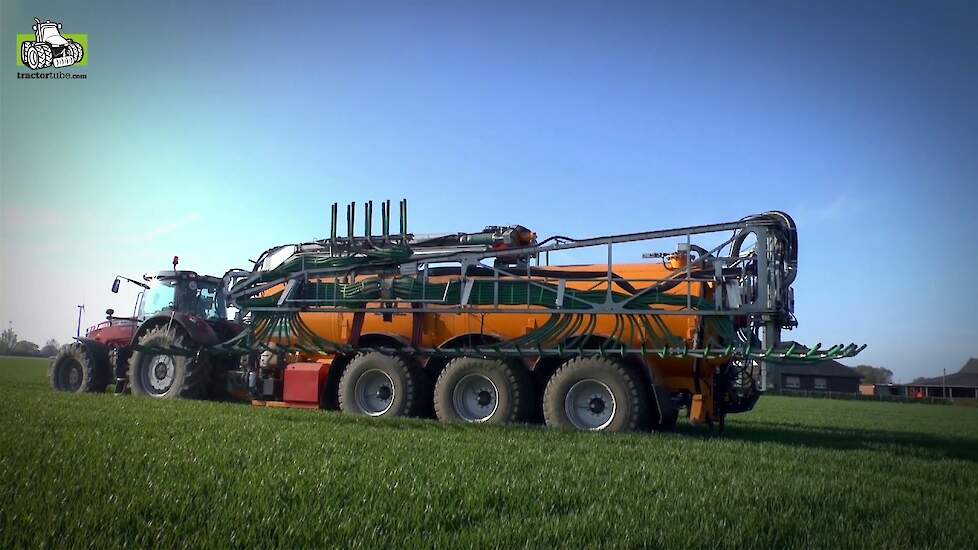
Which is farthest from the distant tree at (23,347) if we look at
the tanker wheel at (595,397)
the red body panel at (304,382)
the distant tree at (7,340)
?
the tanker wheel at (595,397)

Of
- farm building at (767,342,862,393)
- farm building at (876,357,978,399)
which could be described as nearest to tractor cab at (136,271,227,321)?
farm building at (876,357,978,399)

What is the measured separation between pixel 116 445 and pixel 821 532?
640 cm

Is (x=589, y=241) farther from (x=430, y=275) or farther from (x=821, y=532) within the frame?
(x=821, y=532)

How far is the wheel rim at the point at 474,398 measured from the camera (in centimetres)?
1292

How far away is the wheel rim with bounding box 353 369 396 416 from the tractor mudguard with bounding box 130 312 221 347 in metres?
4.23

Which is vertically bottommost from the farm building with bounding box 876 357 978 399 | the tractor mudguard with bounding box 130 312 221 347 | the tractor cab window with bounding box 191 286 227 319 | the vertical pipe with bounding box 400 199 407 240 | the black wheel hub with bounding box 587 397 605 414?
the farm building with bounding box 876 357 978 399

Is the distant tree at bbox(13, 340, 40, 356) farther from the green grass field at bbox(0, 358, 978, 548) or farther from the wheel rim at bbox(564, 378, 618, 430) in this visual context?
the wheel rim at bbox(564, 378, 618, 430)

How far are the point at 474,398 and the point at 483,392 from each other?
22 cm

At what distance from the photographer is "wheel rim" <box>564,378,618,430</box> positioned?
39.3ft

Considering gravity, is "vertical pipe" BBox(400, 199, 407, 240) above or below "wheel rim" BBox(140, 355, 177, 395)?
above

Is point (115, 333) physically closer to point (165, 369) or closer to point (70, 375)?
point (70, 375)

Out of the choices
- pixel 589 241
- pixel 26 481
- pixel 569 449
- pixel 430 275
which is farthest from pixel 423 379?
pixel 26 481

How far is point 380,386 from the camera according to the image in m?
13.9

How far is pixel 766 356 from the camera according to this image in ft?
36.7
